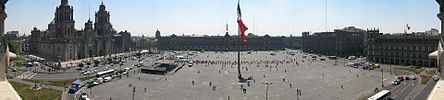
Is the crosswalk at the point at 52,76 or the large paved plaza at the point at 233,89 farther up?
the crosswalk at the point at 52,76

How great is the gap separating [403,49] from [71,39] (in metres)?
75.7

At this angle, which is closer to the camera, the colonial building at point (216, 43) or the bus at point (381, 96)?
the bus at point (381, 96)

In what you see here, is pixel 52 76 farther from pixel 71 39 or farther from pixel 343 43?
pixel 343 43

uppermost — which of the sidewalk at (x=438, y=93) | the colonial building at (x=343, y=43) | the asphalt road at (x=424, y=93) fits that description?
the colonial building at (x=343, y=43)

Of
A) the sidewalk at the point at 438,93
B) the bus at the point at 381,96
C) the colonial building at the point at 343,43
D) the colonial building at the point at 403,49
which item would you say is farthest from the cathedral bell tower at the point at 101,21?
the sidewalk at the point at 438,93

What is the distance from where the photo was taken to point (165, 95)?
36312 millimetres

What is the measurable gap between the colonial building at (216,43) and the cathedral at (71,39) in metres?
61.5

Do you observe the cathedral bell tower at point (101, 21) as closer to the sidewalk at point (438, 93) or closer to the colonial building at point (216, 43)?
the colonial building at point (216, 43)

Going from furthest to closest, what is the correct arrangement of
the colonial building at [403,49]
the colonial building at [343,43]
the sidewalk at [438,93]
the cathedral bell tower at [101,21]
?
the colonial building at [343,43], the cathedral bell tower at [101,21], the colonial building at [403,49], the sidewalk at [438,93]

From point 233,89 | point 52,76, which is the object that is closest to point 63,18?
point 52,76

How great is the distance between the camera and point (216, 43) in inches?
6570

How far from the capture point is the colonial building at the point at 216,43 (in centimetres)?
16420

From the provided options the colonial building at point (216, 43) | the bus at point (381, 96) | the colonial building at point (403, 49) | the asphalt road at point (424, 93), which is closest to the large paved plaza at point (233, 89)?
the bus at point (381, 96)

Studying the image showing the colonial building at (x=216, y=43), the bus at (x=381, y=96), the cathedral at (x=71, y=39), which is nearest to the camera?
the bus at (x=381, y=96)
